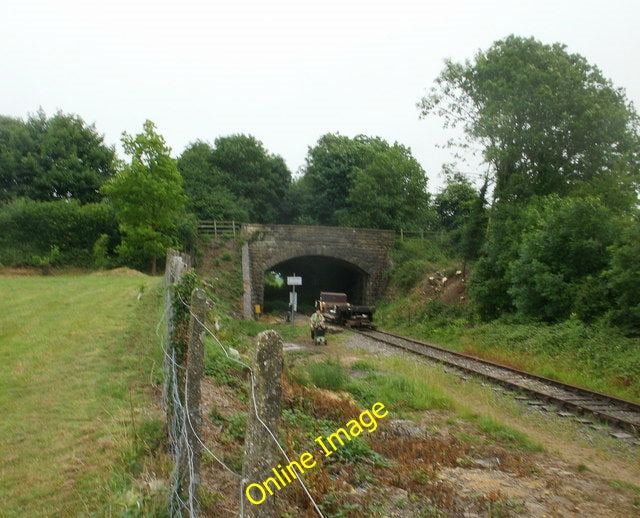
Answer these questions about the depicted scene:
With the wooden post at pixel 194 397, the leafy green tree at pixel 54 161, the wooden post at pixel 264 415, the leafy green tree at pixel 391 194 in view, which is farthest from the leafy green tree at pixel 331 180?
the wooden post at pixel 264 415

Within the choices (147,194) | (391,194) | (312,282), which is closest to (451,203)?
(391,194)

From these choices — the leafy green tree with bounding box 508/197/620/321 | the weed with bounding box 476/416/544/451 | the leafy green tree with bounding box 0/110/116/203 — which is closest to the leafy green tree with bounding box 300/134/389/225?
the leafy green tree with bounding box 0/110/116/203

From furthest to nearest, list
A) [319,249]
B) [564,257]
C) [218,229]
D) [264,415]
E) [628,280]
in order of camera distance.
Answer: [218,229], [319,249], [564,257], [628,280], [264,415]

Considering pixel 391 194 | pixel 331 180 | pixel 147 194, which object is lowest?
pixel 147 194

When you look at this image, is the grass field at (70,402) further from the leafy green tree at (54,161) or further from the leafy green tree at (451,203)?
the leafy green tree at (451,203)

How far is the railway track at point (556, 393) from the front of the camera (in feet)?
33.9

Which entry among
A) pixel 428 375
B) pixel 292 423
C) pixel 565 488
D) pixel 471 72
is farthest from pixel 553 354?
pixel 471 72

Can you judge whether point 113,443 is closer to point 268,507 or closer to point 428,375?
point 268,507

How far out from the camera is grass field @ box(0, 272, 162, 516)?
15.5 ft

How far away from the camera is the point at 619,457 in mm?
8359

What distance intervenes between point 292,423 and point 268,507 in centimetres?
405

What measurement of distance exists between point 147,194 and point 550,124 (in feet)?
68.0

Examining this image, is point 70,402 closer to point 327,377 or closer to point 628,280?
point 327,377

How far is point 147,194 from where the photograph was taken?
28562 mm
